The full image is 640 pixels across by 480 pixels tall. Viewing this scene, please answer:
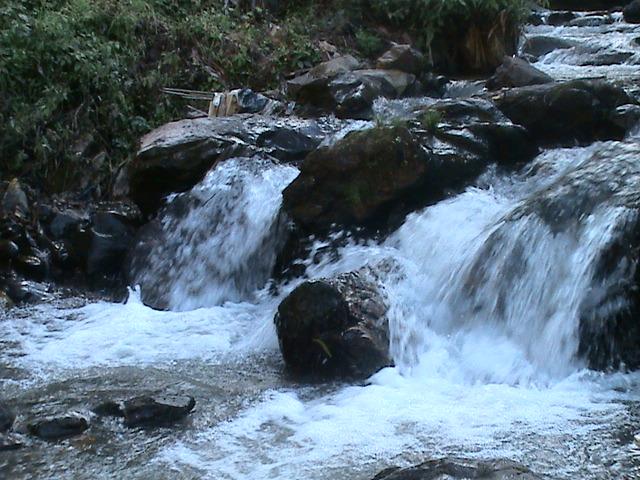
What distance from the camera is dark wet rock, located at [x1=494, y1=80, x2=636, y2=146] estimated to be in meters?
8.45

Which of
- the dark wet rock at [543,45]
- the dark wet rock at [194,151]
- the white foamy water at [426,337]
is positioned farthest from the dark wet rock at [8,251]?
the dark wet rock at [543,45]

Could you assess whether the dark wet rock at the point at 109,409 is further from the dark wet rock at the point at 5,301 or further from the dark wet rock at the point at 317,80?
the dark wet rock at the point at 317,80

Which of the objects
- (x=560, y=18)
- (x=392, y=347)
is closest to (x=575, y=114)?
(x=392, y=347)

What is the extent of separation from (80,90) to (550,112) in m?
5.18

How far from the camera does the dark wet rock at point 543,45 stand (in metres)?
13.4

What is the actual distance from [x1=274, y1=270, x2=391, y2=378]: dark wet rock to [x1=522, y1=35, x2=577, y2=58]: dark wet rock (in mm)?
8339

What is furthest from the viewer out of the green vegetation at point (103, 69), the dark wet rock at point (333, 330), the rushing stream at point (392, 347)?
the green vegetation at point (103, 69)

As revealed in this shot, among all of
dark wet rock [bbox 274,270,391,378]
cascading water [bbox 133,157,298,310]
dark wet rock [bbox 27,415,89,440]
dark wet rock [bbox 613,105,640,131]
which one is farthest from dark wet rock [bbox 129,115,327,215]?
dark wet rock [bbox 27,415,89,440]

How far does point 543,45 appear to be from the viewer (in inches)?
533

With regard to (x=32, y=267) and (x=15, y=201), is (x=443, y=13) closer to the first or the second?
(x=15, y=201)

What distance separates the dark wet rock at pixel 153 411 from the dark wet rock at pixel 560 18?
12806mm

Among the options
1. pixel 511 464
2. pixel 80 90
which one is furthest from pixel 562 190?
pixel 80 90

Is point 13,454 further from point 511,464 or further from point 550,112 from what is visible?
point 550,112

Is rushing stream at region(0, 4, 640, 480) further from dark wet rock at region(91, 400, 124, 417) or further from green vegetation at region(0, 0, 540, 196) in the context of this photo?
green vegetation at region(0, 0, 540, 196)
